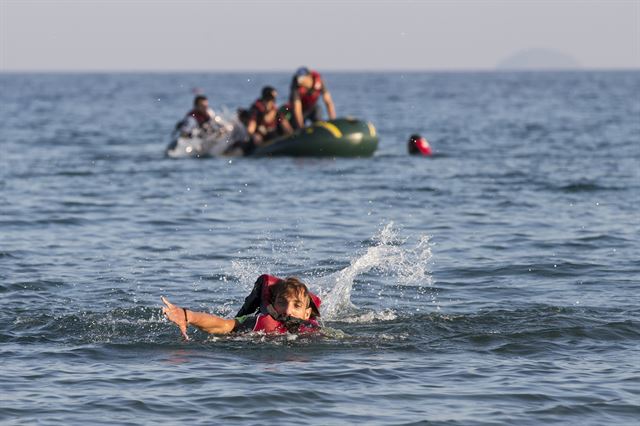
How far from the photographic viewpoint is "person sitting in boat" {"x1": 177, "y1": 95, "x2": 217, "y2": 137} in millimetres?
26688

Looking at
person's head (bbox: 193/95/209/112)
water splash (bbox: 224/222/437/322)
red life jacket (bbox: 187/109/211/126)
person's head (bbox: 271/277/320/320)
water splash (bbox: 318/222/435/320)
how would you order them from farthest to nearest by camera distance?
1. red life jacket (bbox: 187/109/211/126)
2. person's head (bbox: 193/95/209/112)
3. water splash (bbox: 318/222/435/320)
4. water splash (bbox: 224/222/437/322)
5. person's head (bbox: 271/277/320/320)

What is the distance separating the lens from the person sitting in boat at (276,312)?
968 centimetres

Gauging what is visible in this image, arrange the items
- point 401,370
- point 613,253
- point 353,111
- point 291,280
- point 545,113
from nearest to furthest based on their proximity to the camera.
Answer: point 401,370 < point 291,280 < point 613,253 < point 545,113 < point 353,111

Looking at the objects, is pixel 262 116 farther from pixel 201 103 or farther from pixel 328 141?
pixel 328 141

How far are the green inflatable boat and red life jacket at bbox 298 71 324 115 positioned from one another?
527mm

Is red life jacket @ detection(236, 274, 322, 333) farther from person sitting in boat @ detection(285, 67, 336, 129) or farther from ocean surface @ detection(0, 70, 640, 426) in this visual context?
person sitting in boat @ detection(285, 67, 336, 129)

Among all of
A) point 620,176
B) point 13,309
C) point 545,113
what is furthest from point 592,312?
point 545,113

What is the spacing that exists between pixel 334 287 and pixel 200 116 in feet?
49.9

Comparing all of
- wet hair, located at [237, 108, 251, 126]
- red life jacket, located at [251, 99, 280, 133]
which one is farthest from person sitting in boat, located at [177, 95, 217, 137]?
red life jacket, located at [251, 99, 280, 133]

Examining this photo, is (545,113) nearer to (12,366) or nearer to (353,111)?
(353,111)

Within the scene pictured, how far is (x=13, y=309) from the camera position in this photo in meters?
11.4

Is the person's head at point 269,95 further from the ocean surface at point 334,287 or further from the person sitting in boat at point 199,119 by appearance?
the person sitting in boat at point 199,119

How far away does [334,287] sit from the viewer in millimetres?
12344

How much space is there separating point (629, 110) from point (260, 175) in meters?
34.8
